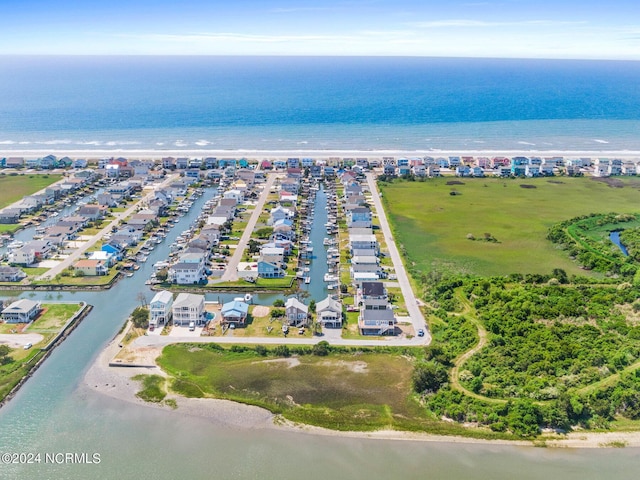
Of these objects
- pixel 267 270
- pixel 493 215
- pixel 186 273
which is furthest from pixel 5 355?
pixel 493 215

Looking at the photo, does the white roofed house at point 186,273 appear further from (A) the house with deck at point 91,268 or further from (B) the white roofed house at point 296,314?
(B) the white roofed house at point 296,314

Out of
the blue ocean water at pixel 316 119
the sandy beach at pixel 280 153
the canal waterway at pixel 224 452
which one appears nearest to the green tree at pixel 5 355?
the canal waterway at pixel 224 452

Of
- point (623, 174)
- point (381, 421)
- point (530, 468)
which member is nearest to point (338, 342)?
point (381, 421)

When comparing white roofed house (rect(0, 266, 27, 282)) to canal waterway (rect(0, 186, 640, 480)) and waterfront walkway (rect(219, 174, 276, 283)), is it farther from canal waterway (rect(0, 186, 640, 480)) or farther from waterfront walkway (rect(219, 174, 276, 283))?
canal waterway (rect(0, 186, 640, 480))

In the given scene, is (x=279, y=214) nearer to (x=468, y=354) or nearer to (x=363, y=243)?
(x=363, y=243)

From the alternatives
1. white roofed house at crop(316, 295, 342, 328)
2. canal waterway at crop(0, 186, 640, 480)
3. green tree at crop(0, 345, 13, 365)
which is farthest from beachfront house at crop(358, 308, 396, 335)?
green tree at crop(0, 345, 13, 365)

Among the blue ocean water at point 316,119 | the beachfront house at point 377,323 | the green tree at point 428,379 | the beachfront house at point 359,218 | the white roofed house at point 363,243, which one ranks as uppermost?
the blue ocean water at point 316,119
